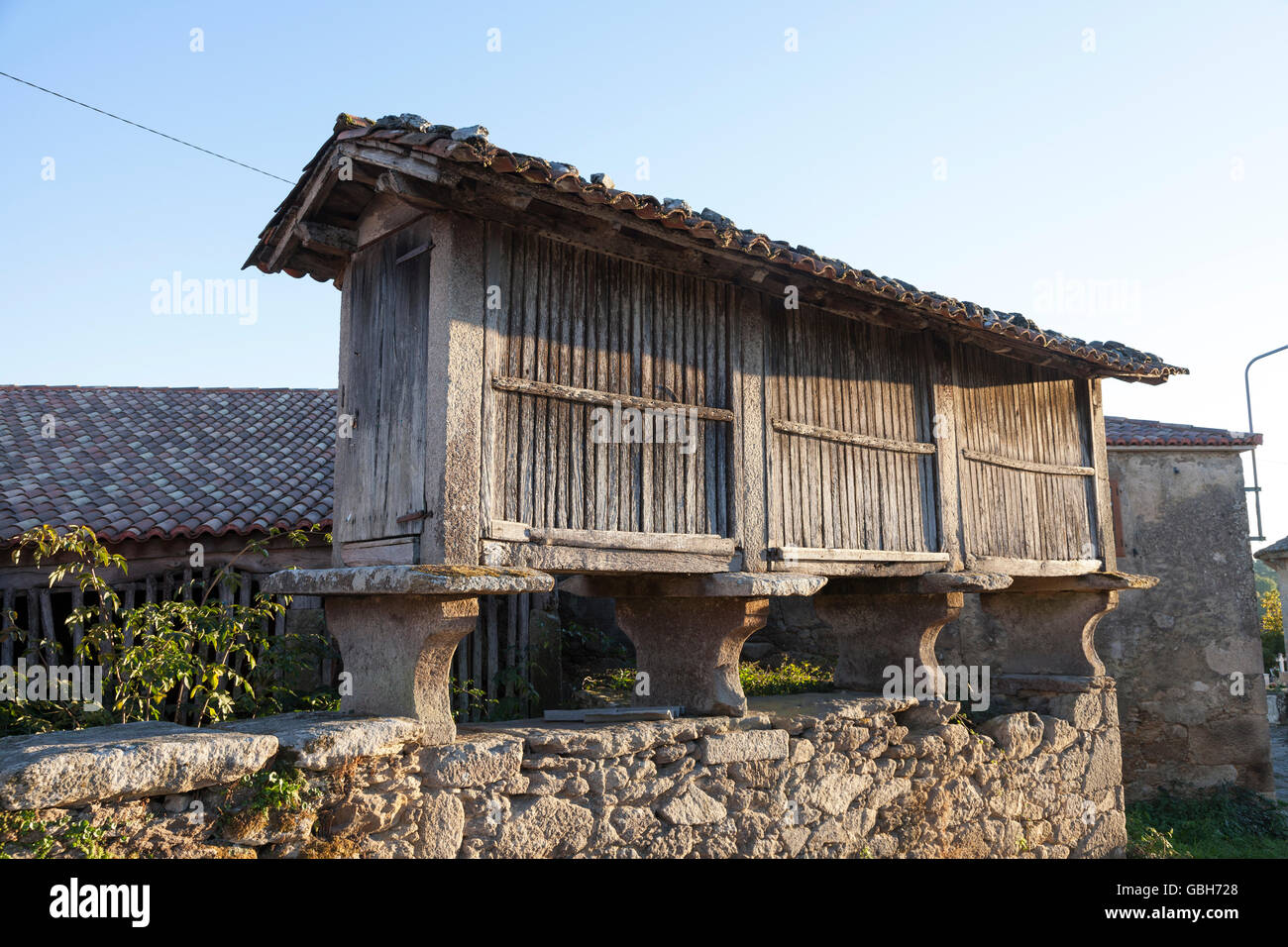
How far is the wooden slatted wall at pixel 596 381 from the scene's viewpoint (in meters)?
4.40

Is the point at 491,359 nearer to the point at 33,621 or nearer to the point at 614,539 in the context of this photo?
the point at 614,539

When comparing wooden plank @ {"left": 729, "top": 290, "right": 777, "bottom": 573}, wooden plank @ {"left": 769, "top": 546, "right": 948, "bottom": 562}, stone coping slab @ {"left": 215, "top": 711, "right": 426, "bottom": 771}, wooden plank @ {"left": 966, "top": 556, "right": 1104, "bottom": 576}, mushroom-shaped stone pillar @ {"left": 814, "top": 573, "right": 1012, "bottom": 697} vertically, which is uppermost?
wooden plank @ {"left": 729, "top": 290, "right": 777, "bottom": 573}

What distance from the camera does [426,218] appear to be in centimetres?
451

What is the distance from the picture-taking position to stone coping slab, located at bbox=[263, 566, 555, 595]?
151 inches

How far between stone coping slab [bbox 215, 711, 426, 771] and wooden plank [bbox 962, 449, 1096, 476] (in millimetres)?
4194

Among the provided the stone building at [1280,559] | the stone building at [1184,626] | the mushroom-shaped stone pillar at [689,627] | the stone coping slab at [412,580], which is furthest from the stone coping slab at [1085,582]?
the stone building at [1280,559]

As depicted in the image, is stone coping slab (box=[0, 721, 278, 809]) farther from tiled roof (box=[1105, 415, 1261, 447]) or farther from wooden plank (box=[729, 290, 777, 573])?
tiled roof (box=[1105, 415, 1261, 447])

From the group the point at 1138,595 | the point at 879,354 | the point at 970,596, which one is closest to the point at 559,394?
the point at 879,354

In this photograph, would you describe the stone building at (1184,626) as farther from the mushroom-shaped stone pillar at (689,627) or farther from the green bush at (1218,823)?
the mushroom-shaped stone pillar at (689,627)

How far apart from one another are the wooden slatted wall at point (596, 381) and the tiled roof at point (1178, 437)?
300 inches

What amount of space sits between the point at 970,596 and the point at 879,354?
5.43 m

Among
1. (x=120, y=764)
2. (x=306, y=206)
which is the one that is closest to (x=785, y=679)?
(x=306, y=206)

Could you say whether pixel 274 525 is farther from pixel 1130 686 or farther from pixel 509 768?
pixel 1130 686

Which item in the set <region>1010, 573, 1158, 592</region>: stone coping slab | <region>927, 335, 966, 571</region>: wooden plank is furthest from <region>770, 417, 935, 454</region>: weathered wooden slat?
<region>1010, 573, 1158, 592</region>: stone coping slab
